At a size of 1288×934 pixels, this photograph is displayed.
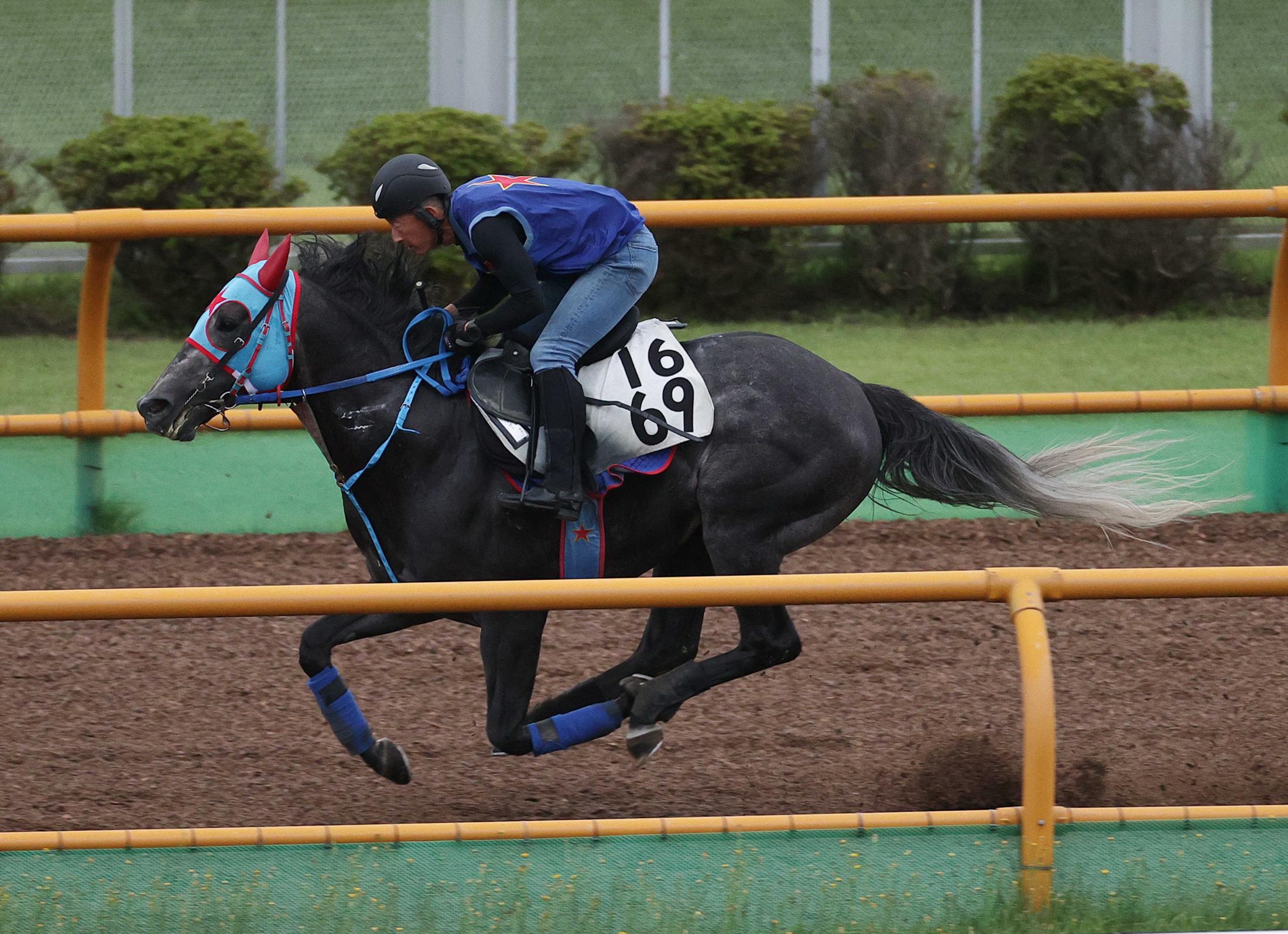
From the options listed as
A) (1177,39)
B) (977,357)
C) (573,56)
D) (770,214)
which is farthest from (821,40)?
(770,214)


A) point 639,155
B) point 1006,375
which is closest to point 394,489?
point 1006,375

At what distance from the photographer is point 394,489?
15.3 ft

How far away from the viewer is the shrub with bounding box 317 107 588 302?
1035 centimetres

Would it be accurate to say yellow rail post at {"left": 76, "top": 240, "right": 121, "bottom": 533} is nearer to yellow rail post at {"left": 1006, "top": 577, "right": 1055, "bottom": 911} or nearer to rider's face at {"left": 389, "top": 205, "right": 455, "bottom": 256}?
rider's face at {"left": 389, "top": 205, "right": 455, "bottom": 256}

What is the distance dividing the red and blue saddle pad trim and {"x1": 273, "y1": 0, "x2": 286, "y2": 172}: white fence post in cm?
893

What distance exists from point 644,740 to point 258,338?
1.50 meters

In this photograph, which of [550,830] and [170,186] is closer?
[550,830]

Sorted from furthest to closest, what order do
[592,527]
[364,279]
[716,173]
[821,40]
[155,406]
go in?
[821,40], [716,173], [364,279], [592,527], [155,406]

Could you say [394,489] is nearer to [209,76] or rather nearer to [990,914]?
[990,914]

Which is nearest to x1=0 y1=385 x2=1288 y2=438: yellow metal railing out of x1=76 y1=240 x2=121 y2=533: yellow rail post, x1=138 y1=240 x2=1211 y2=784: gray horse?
x1=76 y1=240 x2=121 y2=533: yellow rail post

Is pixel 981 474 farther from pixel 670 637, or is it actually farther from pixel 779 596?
pixel 779 596

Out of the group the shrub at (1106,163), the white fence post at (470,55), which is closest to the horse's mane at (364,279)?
the shrub at (1106,163)

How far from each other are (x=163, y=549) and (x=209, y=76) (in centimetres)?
767

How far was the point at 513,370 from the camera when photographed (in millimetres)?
4703
